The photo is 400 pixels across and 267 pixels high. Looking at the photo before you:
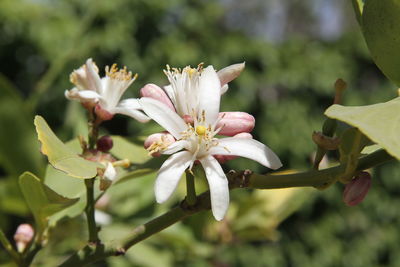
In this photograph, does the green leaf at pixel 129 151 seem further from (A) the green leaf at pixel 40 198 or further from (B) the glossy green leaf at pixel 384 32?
(B) the glossy green leaf at pixel 384 32

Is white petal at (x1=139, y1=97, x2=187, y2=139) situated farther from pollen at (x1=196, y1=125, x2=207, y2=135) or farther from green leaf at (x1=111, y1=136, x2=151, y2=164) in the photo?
green leaf at (x1=111, y1=136, x2=151, y2=164)

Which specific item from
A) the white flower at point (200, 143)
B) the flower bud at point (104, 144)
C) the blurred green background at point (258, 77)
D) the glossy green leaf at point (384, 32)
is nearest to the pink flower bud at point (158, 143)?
the white flower at point (200, 143)

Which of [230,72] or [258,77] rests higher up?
[230,72]

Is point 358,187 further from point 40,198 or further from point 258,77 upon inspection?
point 258,77

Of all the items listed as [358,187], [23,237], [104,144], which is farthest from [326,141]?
[23,237]

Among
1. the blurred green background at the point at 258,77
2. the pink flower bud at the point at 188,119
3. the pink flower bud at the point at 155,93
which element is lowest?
the blurred green background at the point at 258,77
